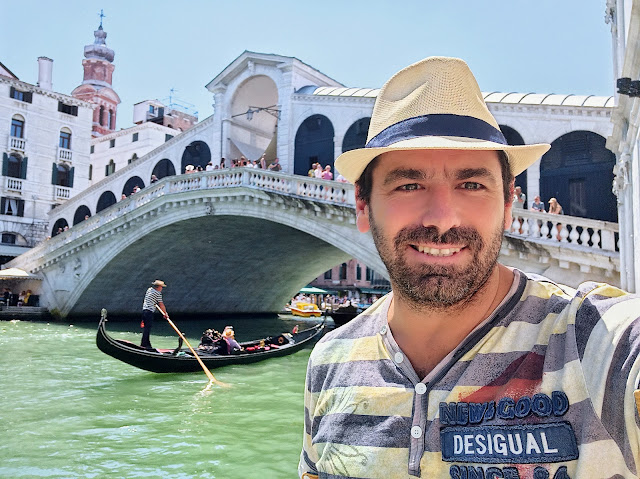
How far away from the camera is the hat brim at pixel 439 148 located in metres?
0.85

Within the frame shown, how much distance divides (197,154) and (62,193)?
794 centimetres

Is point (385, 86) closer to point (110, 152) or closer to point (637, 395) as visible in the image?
point (637, 395)

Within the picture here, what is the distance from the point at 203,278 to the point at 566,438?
17.3 meters

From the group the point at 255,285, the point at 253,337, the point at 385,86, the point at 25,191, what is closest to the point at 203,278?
the point at 255,285

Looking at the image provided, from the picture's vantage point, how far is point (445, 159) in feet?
2.96

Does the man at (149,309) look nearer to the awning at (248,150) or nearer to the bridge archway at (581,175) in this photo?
the bridge archway at (581,175)

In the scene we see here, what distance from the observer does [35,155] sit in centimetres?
2019

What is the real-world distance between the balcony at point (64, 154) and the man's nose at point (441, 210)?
22653mm

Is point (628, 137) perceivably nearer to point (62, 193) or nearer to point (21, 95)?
point (21, 95)

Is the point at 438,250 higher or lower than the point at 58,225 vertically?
lower

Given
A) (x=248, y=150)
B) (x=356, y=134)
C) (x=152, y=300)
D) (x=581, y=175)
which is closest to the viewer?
(x=152, y=300)

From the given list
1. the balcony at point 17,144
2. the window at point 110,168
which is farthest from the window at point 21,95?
the window at point 110,168

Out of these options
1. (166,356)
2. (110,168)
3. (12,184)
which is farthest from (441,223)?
(110,168)

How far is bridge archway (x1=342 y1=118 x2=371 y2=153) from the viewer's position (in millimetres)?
12422
